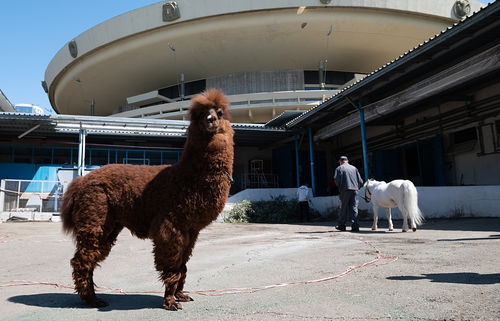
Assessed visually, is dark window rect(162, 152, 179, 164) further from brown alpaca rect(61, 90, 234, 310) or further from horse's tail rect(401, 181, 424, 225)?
brown alpaca rect(61, 90, 234, 310)

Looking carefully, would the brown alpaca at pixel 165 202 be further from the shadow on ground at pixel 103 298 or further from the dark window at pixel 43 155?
the dark window at pixel 43 155

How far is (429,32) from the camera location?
2942 cm

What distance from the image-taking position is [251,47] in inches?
1158

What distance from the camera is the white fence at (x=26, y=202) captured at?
18359mm

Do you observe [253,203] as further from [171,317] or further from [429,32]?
[429,32]

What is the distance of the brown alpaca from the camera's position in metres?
3.53

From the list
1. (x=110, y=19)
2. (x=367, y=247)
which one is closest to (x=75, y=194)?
(x=367, y=247)

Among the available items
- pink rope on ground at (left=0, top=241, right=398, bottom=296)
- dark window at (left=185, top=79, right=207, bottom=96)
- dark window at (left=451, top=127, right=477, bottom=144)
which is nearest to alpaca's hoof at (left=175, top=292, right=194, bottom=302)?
pink rope on ground at (left=0, top=241, right=398, bottom=296)

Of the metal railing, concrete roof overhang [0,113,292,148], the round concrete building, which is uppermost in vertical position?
the round concrete building

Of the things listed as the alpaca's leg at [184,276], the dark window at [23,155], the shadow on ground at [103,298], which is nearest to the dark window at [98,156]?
the dark window at [23,155]

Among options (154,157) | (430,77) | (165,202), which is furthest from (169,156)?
(165,202)

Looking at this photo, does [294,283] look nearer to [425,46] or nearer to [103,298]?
[103,298]

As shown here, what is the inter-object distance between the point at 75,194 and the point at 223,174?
5.16ft

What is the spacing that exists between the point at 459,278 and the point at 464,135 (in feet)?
56.5
